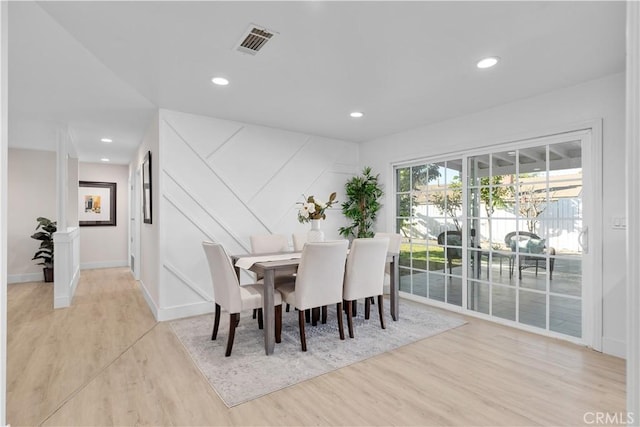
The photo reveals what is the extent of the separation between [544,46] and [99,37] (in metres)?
3.12

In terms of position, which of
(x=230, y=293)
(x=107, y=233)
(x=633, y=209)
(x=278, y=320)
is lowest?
(x=278, y=320)

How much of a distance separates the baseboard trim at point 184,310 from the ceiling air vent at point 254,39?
2899 mm

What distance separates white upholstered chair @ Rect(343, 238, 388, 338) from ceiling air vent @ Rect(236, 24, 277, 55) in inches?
73.9

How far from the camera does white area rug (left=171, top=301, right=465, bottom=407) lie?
2412 millimetres

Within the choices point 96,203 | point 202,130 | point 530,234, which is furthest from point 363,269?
point 96,203

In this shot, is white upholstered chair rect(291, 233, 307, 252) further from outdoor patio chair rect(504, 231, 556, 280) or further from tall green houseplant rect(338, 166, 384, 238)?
outdoor patio chair rect(504, 231, 556, 280)

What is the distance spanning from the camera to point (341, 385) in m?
2.36

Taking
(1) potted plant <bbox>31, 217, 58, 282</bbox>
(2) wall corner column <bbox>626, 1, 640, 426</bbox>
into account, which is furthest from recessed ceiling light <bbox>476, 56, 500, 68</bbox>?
(1) potted plant <bbox>31, 217, 58, 282</bbox>

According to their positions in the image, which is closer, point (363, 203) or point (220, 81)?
point (220, 81)

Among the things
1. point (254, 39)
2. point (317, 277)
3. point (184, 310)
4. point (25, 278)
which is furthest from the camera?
point (25, 278)

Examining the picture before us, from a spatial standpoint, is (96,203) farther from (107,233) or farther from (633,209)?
(633,209)

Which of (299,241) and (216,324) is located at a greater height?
(299,241)

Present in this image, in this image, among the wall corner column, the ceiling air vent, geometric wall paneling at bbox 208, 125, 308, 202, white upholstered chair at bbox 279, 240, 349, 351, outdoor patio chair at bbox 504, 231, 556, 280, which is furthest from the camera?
geometric wall paneling at bbox 208, 125, 308, 202

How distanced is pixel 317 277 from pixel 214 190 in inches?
76.4
